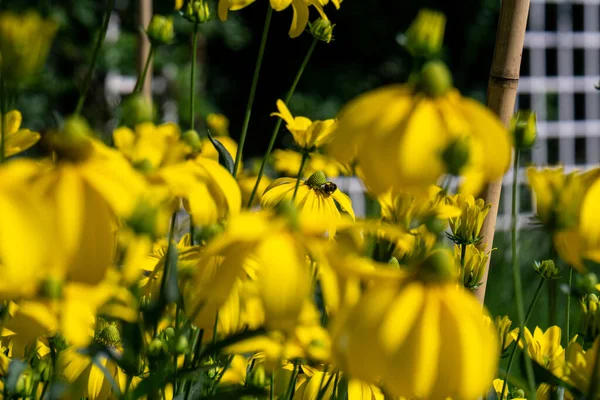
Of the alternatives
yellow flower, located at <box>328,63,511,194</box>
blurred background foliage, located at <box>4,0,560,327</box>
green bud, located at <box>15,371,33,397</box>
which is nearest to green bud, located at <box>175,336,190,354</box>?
green bud, located at <box>15,371,33,397</box>

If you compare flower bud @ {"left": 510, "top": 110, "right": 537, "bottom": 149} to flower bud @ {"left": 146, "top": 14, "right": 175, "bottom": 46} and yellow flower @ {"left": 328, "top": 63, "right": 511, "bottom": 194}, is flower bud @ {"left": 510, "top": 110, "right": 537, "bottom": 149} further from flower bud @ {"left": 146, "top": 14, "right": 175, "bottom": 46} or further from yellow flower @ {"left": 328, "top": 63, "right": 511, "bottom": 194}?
flower bud @ {"left": 146, "top": 14, "right": 175, "bottom": 46}

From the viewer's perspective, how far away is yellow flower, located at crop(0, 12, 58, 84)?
47cm

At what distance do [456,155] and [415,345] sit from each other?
95mm

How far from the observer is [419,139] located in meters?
0.44

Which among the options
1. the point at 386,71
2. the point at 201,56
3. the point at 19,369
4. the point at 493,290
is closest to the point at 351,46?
the point at 386,71

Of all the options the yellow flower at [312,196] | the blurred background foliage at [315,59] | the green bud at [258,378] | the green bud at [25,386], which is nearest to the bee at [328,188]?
the yellow flower at [312,196]

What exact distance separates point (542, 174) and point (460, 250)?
307mm

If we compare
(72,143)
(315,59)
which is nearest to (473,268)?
(72,143)

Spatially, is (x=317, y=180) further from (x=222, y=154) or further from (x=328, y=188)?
(x=222, y=154)

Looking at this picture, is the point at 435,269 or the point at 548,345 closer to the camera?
the point at 435,269

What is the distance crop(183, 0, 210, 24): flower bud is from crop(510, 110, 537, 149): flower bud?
0.35 metres

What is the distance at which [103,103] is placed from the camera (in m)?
3.95

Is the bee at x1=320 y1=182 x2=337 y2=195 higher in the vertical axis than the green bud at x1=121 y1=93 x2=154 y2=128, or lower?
lower

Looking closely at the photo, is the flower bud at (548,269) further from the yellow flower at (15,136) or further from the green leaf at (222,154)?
the yellow flower at (15,136)
